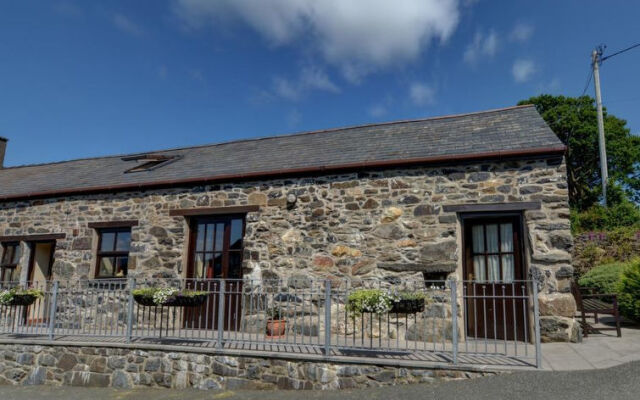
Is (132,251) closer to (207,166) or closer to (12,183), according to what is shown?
(207,166)

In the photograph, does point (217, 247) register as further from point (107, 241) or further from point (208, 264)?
point (107, 241)

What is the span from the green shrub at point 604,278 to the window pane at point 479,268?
4.63 meters

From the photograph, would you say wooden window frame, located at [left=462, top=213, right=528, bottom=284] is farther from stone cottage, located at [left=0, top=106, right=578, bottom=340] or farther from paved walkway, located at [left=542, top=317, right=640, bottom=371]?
paved walkway, located at [left=542, top=317, right=640, bottom=371]

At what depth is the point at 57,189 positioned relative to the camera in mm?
10344

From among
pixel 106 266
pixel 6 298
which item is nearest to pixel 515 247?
pixel 106 266

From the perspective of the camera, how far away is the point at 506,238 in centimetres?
727

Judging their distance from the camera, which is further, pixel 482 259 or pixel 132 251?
pixel 132 251

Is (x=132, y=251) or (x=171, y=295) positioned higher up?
(x=132, y=251)

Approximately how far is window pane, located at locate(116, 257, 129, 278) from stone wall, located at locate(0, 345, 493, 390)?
98.7 inches

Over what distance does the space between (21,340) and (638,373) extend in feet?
29.3

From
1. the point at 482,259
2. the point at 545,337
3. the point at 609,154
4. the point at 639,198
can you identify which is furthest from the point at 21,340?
the point at 639,198

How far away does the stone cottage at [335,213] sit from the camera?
7102 millimetres

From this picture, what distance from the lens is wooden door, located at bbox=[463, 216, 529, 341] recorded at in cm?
703

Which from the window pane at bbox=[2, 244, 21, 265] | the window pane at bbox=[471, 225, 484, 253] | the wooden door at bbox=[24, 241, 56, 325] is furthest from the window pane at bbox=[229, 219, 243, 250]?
the window pane at bbox=[2, 244, 21, 265]
